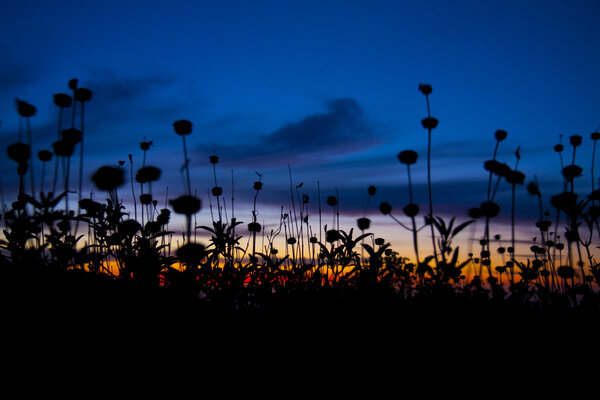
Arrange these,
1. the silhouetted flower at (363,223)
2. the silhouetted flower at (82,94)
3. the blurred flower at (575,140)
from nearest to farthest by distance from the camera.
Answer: the silhouetted flower at (82,94) → the blurred flower at (575,140) → the silhouetted flower at (363,223)

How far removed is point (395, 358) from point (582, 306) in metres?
3.04

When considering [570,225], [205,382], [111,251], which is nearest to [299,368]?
[205,382]

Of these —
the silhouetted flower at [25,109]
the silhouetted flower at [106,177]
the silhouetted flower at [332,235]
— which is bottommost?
the silhouetted flower at [332,235]

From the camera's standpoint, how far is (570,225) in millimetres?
4969

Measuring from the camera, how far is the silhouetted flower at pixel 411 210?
12.6 feet

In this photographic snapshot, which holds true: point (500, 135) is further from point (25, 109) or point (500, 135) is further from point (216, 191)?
point (25, 109)

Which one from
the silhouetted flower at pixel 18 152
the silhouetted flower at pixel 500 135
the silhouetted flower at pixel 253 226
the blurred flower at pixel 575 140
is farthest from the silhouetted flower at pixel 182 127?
the blurred flower at pixel 575 140

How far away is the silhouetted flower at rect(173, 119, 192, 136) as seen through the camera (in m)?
4.13

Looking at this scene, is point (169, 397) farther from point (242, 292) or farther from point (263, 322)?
point (242, 292)

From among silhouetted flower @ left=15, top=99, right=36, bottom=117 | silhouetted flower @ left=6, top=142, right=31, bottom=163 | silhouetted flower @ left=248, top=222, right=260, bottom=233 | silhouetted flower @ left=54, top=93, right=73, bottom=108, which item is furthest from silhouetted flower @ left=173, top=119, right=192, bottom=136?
silhouetted flower @ left=248, top=222, right=260, bottom=233

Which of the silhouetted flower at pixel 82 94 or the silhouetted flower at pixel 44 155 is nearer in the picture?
the silhouetted flower at pixel 82 94

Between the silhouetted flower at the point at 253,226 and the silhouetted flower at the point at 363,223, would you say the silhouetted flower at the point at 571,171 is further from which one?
the silhouetted flower at the point at 253,226

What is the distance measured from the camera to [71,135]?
3822mm

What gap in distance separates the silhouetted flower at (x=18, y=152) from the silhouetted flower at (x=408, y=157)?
3840mm
